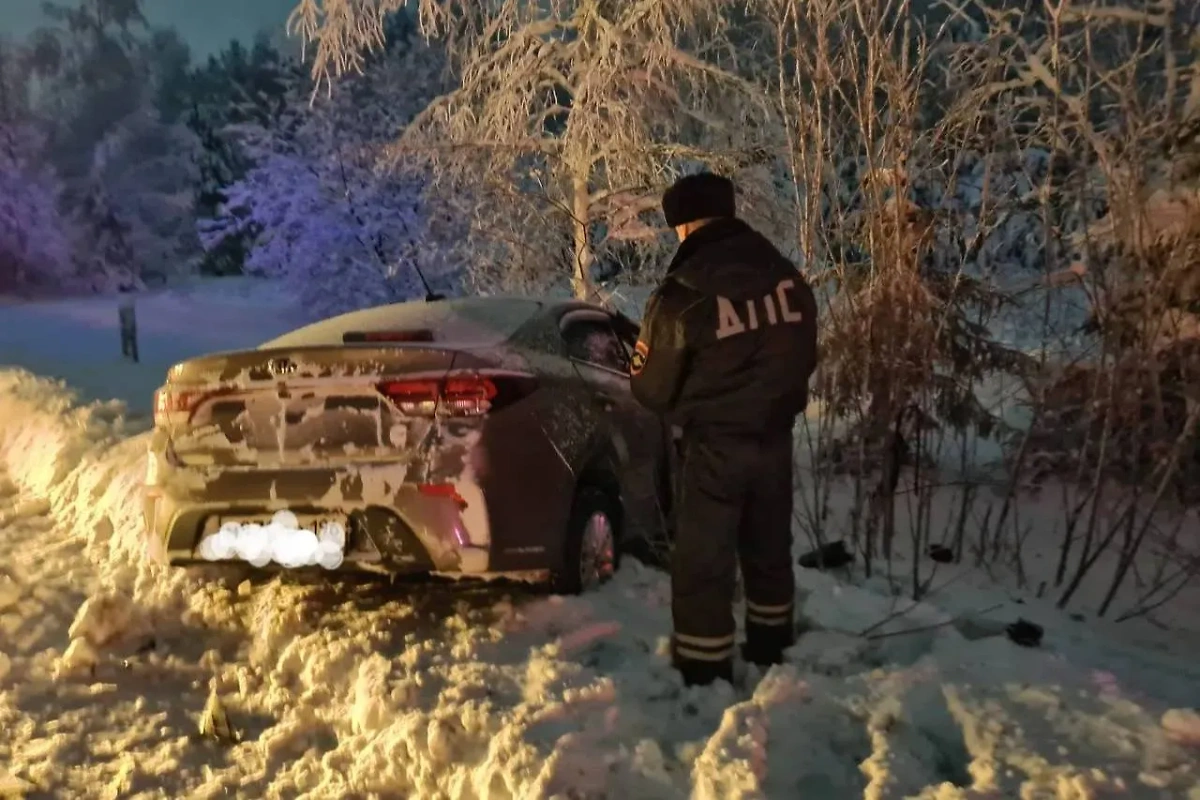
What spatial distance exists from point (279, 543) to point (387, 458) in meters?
0.57

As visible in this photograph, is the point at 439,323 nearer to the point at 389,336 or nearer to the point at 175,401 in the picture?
the point at 389,336

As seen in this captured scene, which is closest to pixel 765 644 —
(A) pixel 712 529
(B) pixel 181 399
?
(A) pixel 712 529

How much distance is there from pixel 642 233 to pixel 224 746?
6.89 m

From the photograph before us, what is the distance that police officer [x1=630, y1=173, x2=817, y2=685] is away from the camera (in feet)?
11.5

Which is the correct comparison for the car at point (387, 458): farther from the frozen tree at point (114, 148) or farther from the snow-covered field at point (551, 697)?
the frozen tree at point (114, 148)

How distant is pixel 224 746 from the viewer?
3584 mm

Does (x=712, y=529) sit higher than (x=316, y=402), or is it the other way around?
(x=316, y=402)

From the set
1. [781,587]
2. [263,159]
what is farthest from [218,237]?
[781,587]

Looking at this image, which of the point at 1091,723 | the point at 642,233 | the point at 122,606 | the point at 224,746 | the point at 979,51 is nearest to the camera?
the point at 1091,723

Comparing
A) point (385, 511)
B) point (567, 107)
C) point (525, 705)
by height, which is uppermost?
point (567, 107)

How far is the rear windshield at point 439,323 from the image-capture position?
4383mm

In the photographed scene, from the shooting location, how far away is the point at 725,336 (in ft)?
11.4

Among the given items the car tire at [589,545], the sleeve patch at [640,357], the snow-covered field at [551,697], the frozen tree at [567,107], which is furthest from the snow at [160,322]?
the sleeve patch at [640,357]

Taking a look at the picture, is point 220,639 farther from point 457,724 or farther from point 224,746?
point 457,724
